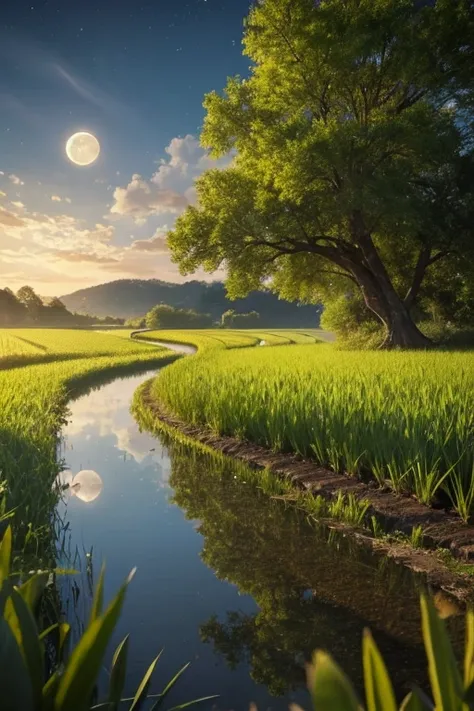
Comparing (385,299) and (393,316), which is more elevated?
(385,299)

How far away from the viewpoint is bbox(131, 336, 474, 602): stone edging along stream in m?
4.88

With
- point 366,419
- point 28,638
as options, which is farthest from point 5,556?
point 366,419

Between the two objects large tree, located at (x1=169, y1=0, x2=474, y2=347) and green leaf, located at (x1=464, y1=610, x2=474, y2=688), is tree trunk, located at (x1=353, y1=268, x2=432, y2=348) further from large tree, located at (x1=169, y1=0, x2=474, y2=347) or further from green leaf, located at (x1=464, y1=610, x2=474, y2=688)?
green leaf, located at (x1=464, y1=610, x2=474, y2=688)

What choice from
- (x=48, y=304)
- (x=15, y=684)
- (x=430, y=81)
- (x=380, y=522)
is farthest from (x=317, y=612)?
(x=48, y=304)

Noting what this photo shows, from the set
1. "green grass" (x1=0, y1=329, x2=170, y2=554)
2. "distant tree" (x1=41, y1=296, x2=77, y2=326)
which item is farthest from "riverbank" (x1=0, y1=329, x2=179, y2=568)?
"distant tree" (x1=41, y1=296, x2=77, y2=326)

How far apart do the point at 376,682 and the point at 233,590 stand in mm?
3972

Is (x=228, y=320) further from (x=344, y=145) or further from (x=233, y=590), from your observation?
(x=233, y=590)

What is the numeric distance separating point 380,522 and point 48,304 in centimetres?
9543

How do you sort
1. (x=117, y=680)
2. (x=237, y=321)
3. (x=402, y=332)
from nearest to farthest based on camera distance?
(x=117, y=680) < (x=402, y=332) < (x=237, y=321)

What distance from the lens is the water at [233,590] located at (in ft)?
11.7

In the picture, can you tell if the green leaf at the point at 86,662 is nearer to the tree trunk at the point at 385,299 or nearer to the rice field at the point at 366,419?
the rice field at the point at 366,419

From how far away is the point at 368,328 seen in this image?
30312mm

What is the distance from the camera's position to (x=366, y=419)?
7.75m

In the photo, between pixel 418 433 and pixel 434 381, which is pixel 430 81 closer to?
pixel 434 381
